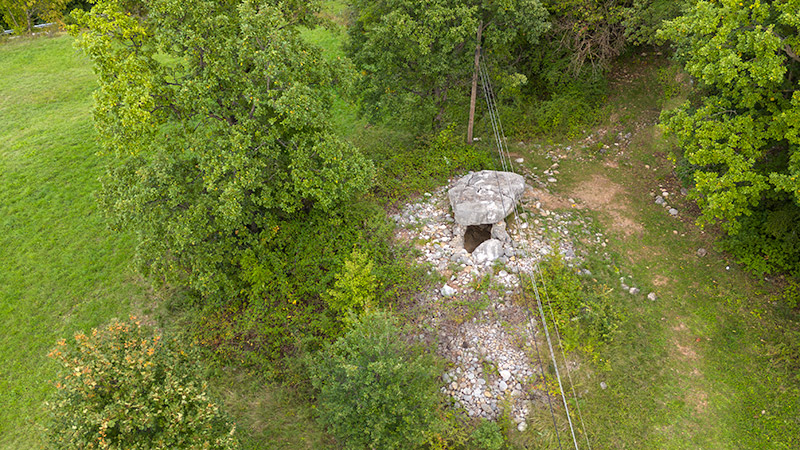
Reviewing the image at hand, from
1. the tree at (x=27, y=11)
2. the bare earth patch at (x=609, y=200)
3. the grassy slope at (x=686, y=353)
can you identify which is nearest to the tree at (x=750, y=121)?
the grassy slope at (x=686, y=353)

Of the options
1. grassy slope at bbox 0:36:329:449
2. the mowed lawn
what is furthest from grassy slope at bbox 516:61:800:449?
the mowed lawn

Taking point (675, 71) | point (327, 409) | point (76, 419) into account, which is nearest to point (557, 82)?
point (675, 71)

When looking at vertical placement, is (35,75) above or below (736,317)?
above

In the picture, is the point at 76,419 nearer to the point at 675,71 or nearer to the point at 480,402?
the point at 480,402

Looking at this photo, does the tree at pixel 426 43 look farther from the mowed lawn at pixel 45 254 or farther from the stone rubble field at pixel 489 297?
the mowed lawn at pixel 45 254

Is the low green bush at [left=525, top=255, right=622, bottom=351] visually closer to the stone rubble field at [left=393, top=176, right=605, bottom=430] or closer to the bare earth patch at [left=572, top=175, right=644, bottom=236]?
the stone rubble field at [left=393, top=176, right=605, bottom=430]

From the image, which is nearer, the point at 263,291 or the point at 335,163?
the point at 335,163
